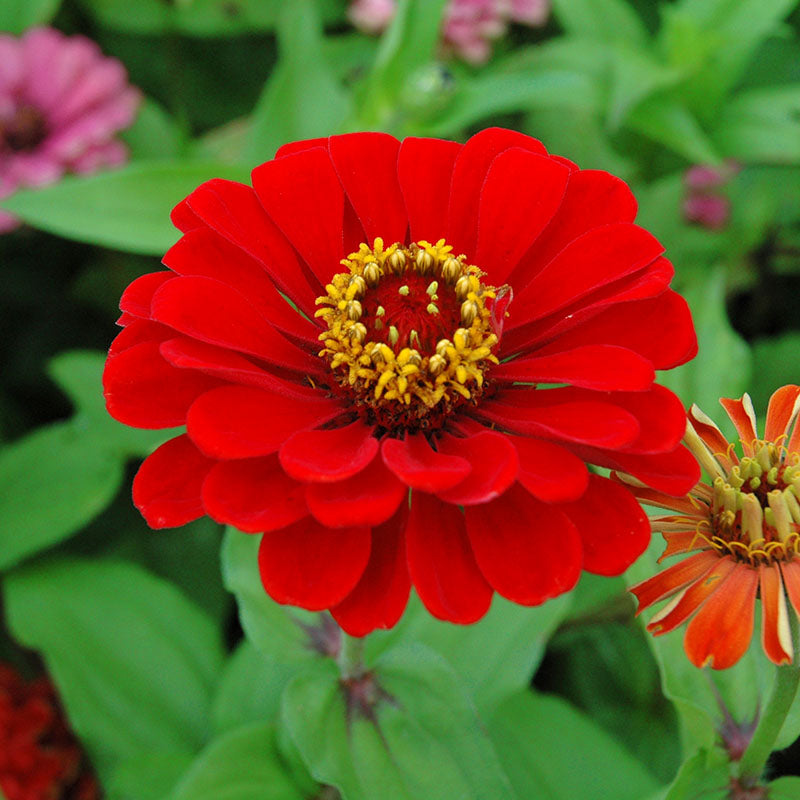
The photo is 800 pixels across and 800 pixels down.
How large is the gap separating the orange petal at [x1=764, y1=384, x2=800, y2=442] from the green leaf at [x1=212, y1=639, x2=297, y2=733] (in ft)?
1.66

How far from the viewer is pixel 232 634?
119 centimetres

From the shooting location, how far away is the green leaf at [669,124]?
117 cm

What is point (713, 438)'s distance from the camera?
588mm

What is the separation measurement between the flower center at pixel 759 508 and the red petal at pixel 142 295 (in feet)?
1.13

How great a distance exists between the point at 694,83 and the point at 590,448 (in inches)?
35.1

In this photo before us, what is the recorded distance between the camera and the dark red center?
630 mm

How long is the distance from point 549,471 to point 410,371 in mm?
131

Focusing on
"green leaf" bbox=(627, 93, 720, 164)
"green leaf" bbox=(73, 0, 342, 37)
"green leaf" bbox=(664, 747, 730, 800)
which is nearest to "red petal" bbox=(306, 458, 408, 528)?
"green leaf" bbox=(664, 747, 730, 800)

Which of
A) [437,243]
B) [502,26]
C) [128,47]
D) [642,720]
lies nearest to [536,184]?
[437,243]

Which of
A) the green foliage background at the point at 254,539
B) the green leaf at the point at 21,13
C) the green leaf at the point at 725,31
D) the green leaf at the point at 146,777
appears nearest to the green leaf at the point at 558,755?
the green foliage background at the point at 254,539

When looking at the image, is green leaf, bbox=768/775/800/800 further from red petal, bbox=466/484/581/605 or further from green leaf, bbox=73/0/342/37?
green leaf, bbox=73/0/342/37

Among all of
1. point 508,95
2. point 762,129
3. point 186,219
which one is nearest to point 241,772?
point 186,219

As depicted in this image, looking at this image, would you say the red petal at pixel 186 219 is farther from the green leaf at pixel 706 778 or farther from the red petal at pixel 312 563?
the green leaf at pixel 706 778

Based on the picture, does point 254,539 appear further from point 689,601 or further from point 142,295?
point 689,601
